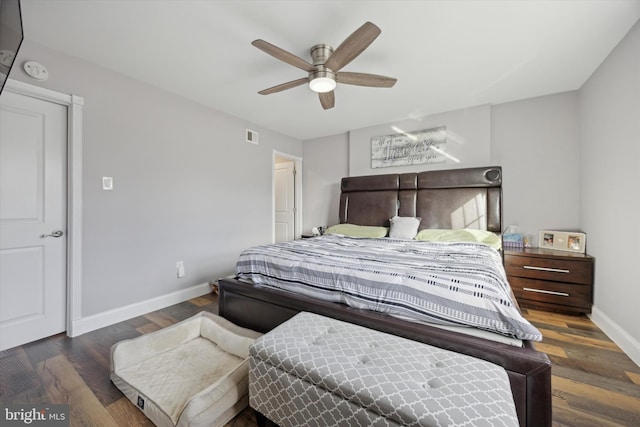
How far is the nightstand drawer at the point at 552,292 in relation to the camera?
253 cm

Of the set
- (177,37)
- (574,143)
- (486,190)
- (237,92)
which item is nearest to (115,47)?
(177,37)

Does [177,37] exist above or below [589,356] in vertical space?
above

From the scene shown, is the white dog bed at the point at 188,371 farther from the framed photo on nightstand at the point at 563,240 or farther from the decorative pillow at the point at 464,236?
the framed photo on nightstand at the point at 563,240

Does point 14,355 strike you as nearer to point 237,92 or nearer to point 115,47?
point 115,47

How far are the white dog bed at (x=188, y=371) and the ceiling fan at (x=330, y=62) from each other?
80.7 inches

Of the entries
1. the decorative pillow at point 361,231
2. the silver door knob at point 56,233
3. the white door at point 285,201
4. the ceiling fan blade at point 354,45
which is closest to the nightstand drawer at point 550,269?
the decorative pillow at point 361,231

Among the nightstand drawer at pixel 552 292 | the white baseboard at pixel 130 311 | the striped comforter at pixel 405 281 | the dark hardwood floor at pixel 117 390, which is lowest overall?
the dark hardwood floor at pixel 117 390

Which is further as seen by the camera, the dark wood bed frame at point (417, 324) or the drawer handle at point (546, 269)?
the drawer handle at point (546, 269)

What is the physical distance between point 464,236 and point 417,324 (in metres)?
1.87

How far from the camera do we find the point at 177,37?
79.4 inches

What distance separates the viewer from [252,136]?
12.9ft

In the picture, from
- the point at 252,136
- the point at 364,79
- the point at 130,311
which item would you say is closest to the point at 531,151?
the point at 364,79

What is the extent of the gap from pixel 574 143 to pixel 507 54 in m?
1.59

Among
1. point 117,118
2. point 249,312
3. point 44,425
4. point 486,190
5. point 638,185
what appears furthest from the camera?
point 486,190
